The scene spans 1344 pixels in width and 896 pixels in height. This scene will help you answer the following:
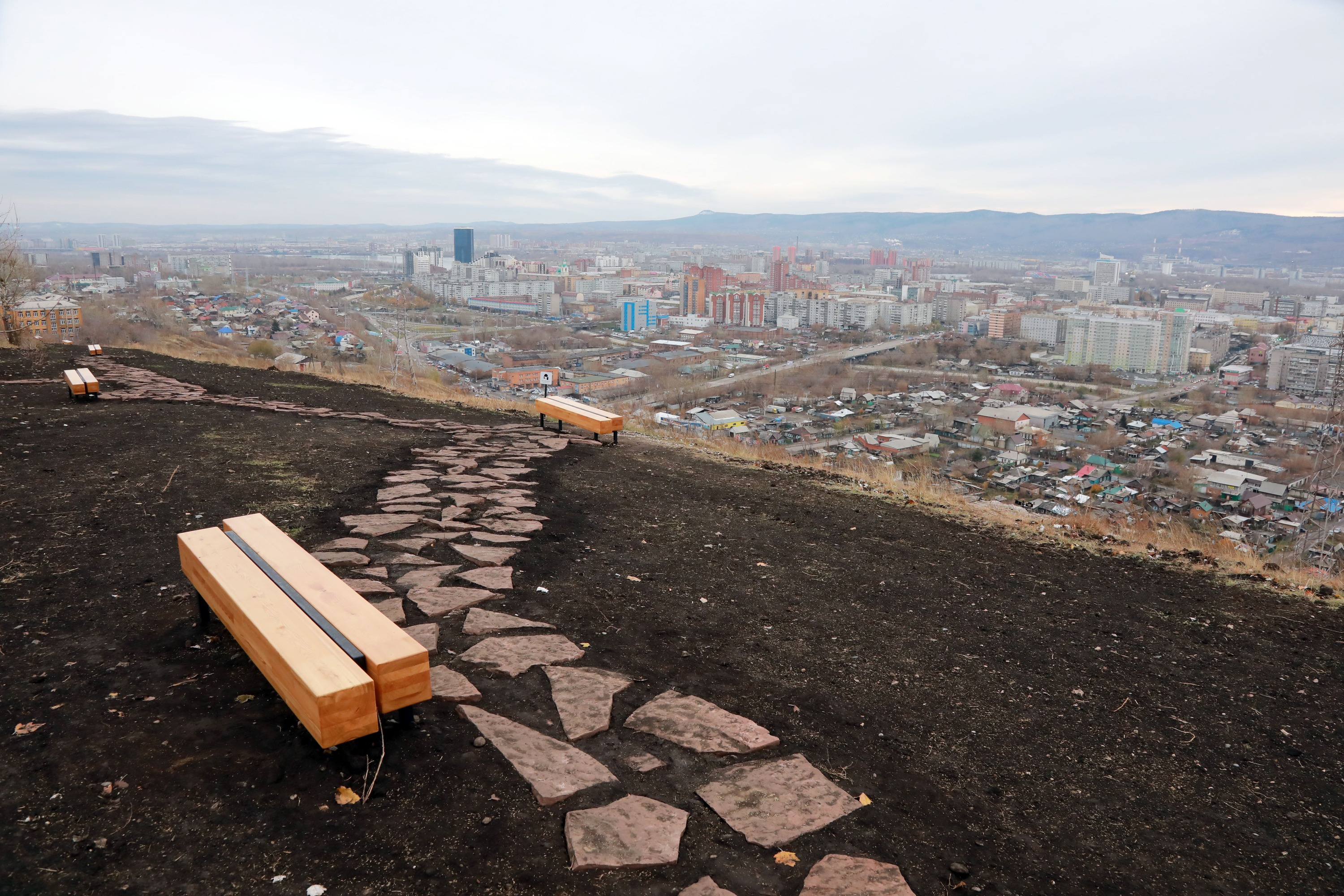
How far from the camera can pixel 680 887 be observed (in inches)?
67.3

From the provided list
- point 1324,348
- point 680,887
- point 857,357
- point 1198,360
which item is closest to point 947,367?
point 857,357

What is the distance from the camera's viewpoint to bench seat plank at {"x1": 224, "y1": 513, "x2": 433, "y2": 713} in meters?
2.03

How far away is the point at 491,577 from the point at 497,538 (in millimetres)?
534

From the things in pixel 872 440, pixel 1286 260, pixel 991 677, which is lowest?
pixel 872 440

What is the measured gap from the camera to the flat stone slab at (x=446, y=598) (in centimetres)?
305

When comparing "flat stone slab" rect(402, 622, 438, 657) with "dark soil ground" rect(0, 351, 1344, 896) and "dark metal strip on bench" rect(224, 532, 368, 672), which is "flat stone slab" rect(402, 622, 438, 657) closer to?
"dark soil ground" rect(0, 351, 1344, 896)

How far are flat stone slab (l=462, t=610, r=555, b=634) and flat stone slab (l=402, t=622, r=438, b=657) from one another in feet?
0.36

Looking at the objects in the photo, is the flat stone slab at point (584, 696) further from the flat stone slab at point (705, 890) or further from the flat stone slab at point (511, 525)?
the flat stone slab at point (511, 525)

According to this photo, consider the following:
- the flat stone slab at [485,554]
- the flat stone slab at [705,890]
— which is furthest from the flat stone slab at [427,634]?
the flat stone slab at [705,890]

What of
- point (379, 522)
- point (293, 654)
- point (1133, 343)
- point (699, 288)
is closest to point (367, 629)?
point (293, 654)

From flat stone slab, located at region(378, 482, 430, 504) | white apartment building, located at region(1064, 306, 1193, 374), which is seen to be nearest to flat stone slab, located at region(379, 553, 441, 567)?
flat stone slab, located at region(378, 482, 430, 504)

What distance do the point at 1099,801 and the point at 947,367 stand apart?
28.2m

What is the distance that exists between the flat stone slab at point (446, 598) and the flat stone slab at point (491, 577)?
6 centimetres

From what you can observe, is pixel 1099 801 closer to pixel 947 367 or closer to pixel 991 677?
pixel 991 677
